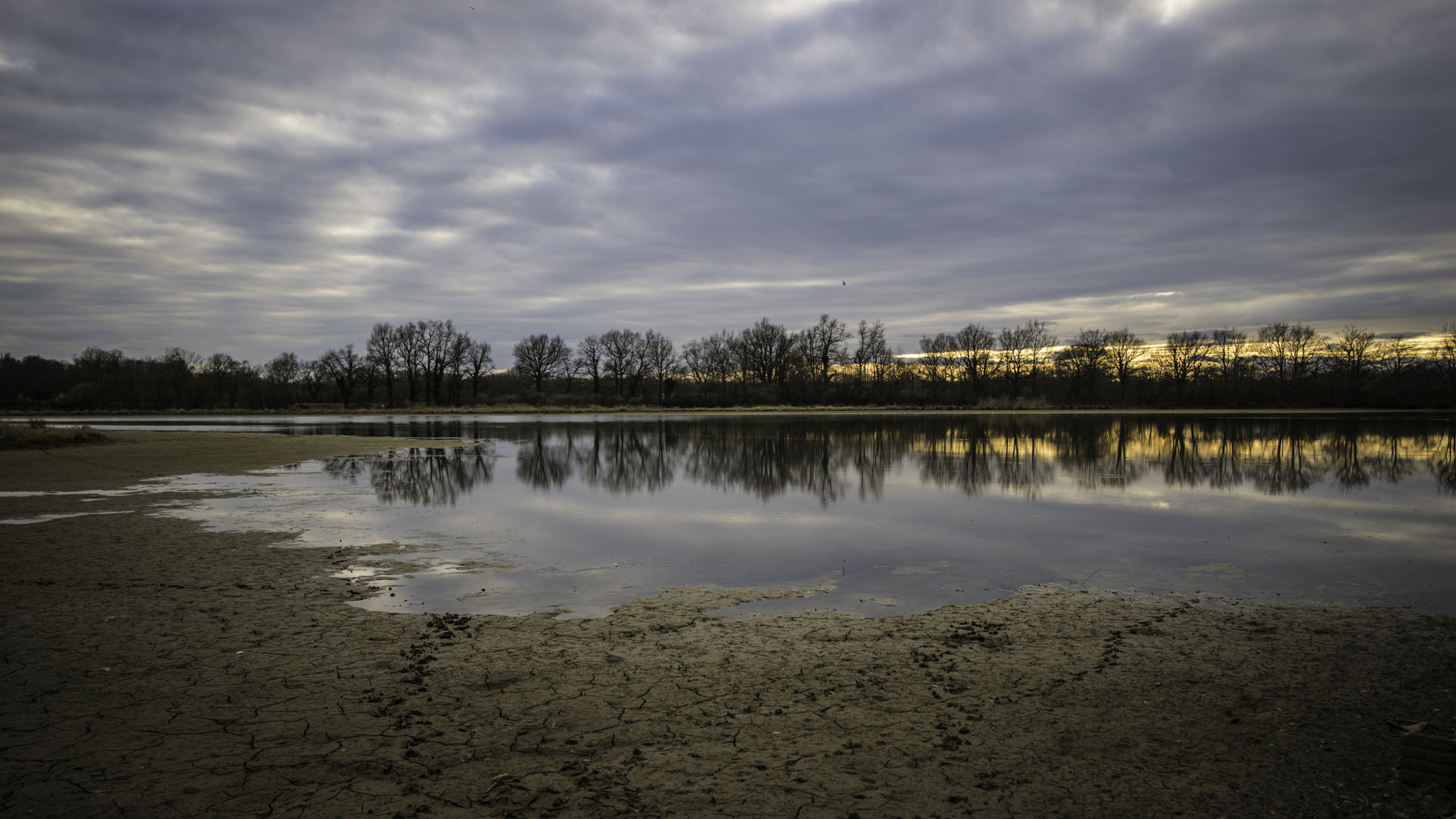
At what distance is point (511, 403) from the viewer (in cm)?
7694

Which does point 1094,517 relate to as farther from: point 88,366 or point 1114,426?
point 88,366

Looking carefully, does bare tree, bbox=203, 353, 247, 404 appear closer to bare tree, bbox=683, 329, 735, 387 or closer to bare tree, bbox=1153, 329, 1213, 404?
bare tree, bbox=683, 329, 735, 387

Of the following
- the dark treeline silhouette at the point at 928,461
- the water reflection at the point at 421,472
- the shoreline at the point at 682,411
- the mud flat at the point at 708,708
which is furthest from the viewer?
the shoreline at the point at 682,411

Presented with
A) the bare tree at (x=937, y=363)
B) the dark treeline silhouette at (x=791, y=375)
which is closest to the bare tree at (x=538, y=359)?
the dark treeline silhouette at (x=791, y=375)

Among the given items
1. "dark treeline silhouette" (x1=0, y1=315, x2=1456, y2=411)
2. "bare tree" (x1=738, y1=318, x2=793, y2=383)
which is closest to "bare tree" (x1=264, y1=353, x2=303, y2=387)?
"dark treeline silhouette" (x1=0, y1=315, x2=1456, y2=411)

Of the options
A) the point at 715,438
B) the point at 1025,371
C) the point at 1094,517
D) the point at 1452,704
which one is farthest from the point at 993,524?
the point at 1025,371

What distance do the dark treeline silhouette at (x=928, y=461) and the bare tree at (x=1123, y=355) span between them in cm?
4802

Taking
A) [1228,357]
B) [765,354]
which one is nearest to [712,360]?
[765,354]

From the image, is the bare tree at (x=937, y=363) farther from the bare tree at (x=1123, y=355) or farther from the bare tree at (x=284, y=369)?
the bare tree at (x=284, y=369)

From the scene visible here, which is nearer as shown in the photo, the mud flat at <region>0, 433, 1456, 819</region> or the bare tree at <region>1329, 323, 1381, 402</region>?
the mud flat at <region>0, 433, 1456, 819</region>

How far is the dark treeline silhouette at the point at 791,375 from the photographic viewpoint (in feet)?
252

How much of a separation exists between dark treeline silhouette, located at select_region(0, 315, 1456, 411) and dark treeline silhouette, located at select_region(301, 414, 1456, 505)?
4435 cm

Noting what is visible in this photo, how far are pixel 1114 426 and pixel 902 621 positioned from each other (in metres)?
38.8

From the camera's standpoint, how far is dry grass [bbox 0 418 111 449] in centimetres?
2367
